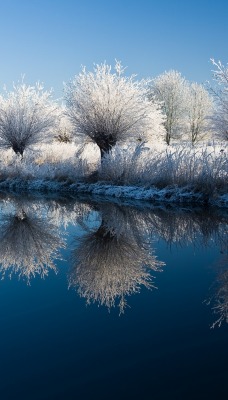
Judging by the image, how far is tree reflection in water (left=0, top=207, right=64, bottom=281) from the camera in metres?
6.88

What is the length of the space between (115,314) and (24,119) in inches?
880

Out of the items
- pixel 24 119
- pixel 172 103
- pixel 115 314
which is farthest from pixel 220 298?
pixel 172 103

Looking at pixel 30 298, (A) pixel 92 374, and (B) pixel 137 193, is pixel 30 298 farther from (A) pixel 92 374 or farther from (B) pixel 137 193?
(B) pixel 137 193

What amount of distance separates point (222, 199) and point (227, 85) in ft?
16.6

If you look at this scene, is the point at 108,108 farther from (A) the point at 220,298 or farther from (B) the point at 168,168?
(A) the point at 220,298

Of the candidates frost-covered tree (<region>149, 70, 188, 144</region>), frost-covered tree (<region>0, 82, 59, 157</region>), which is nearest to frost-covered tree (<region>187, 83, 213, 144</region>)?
frost-covered tree (<region>149, 70, 188, 144</region>)

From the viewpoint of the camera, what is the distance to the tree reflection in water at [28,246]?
271 inches

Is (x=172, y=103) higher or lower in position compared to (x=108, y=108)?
higher

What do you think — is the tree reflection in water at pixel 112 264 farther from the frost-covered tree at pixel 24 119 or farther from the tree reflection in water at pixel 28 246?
the frost-covered tree at pixel 24 119

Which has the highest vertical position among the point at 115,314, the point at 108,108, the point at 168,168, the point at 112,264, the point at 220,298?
the point at 108,108

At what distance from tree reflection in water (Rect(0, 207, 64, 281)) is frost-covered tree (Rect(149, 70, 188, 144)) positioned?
3530 cm

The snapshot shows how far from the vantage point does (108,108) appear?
794 inches

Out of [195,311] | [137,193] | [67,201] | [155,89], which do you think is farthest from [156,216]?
[155,89]

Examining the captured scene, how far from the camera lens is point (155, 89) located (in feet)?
151
